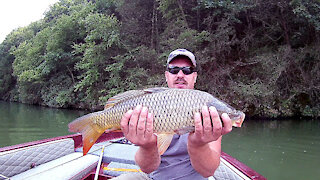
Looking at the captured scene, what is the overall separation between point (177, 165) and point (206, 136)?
1.71 ft

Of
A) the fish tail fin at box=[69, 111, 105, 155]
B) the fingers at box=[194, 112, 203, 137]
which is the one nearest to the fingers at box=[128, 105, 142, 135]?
the fish tail fin at box=[69, 111, 105, 155]

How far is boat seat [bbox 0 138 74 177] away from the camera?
9.17 feet

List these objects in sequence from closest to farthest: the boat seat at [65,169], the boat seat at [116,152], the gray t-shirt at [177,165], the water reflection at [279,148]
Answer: the gray t-shirt at [177,165]
the boat seat at [65,169]
the boat seat at [116,152]
the water reflection at [279,148]

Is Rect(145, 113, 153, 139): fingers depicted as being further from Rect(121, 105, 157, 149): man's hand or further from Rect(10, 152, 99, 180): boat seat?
Rect(10, 152, 99, 180): boat seat

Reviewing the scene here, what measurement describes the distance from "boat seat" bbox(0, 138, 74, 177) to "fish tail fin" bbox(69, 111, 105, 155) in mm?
1652

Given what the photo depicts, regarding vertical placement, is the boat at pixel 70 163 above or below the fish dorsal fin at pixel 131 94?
below

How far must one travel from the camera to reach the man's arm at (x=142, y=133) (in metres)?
1.61

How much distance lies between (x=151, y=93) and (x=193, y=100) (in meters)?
0.30

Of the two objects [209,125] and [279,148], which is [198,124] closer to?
[209,125]

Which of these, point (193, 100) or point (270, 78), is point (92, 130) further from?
point (270, 78)

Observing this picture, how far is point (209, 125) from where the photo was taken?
155 centimetres

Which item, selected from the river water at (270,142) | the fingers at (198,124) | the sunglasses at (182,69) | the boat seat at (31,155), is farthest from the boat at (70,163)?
the river water at (270,142)

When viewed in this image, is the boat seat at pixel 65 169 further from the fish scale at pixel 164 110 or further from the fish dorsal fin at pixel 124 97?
the fish dorsal fin at pixel 124 97

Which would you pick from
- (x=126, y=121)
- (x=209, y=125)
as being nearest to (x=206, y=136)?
(x=209, y=125)
